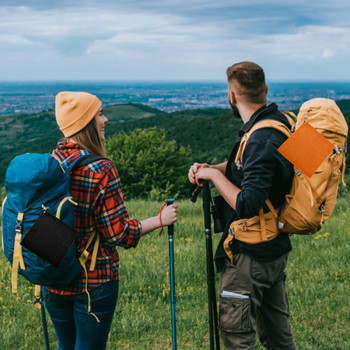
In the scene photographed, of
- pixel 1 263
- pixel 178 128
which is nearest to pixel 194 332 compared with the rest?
pixel 1 263

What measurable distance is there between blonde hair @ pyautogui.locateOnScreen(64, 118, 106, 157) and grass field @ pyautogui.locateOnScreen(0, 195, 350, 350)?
8.40ft

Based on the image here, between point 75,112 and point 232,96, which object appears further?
point 232,96

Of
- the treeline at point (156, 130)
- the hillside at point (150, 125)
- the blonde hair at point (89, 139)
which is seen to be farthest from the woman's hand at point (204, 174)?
the hillside at point (150, 125)

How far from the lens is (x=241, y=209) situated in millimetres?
2908

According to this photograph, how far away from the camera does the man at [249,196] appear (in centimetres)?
287

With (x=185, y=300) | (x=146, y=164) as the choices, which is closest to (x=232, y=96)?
(x=185, y=300)

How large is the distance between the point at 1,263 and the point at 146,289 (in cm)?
262

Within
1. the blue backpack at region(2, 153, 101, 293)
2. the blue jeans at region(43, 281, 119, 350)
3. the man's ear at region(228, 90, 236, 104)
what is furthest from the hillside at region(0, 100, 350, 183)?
the blue backpack at region(2, 153, 101, 293)

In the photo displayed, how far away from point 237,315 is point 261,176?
3.29 feet

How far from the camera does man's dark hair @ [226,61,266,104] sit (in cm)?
302

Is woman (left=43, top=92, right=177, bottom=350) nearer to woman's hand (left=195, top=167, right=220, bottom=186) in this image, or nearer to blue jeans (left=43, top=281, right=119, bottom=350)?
blue jeans (left=43, top=281, right=119, bottom=350)

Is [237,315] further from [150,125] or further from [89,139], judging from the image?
[150,125]

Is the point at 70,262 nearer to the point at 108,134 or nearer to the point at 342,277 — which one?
the point at 342,277

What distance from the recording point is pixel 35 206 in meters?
2.61
